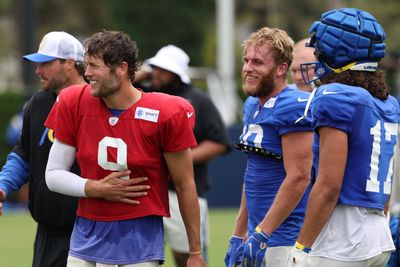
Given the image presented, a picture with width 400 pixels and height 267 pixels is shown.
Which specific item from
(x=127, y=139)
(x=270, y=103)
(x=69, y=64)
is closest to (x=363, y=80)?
(x=270, y=103)

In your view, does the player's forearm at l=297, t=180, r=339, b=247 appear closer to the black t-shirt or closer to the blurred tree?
the black t-shirt

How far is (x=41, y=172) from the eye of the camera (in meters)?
6.73

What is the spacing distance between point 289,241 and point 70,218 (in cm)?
153

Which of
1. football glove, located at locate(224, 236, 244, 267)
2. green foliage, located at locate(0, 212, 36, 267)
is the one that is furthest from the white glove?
green foliage, located at locate(0, 212, 36, 267)

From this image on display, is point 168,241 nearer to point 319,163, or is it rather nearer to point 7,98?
point 319,163

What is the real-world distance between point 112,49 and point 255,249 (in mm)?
1360

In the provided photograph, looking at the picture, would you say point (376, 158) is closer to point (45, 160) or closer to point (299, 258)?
point (299, 258)

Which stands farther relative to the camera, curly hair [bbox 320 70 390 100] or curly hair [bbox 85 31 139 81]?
curly hair [bbox 85 31 139 81]

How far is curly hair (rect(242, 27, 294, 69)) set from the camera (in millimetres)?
6074

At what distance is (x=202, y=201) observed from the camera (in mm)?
9562

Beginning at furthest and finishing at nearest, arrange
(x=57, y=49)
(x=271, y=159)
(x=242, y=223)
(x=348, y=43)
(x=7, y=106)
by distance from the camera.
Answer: (x=7, y=106), (x=57, y=49), (x=242, y=223), (x=271, y=159), (x=348, y=43)

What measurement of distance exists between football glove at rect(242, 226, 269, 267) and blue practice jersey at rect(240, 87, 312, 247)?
11.2 inches

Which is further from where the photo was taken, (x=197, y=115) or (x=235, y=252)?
(x=197, y=115)

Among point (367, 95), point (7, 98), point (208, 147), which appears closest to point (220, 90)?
point (7, 98)
